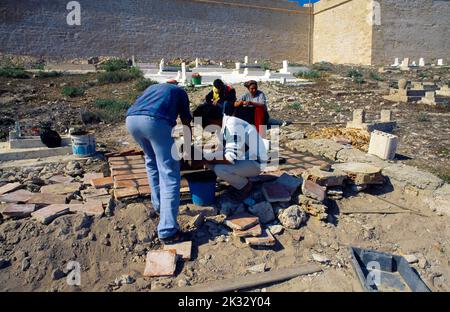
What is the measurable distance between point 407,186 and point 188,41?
93.1 ft

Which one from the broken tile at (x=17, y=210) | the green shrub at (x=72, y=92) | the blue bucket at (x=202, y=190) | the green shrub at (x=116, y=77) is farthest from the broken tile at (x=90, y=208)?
the green shrub at (x=116, y=77)

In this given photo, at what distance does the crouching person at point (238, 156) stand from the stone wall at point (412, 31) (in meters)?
28.5

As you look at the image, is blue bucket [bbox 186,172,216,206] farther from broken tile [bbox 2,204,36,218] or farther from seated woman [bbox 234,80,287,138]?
broken tile [bbox 2,204,36,218]

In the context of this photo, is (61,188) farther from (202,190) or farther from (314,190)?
(314,190)

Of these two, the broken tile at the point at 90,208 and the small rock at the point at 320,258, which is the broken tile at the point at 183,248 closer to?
the broken tile at the point at 90,208

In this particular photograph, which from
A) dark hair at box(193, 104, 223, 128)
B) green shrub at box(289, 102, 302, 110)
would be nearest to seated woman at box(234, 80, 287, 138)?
dark hair at box(193, 104, 223, 128)

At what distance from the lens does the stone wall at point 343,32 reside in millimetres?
29359

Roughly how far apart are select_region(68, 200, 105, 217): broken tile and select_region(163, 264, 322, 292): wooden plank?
1.20 meters

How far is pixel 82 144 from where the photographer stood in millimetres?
5531

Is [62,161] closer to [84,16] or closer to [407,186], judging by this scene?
[407,186]

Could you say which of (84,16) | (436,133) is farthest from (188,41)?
(436,133)

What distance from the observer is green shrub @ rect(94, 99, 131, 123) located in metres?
9.20

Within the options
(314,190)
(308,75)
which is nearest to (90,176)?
(314,190)

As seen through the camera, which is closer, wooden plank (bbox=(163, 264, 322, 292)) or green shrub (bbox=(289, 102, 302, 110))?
wooden plank (bbox=(163, 264, 322, 292))
